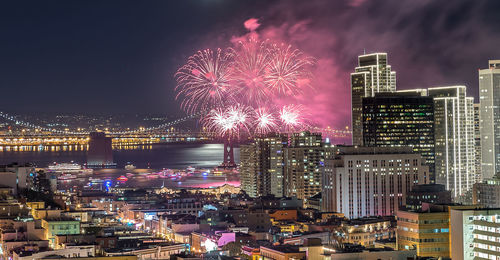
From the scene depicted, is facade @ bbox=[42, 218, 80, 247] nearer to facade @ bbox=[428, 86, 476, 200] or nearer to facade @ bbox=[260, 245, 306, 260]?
facade @ bbox=[260, 245, 306, 260]

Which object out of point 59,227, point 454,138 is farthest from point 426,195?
Result: point 59,227

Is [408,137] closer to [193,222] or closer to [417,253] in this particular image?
[193,222]

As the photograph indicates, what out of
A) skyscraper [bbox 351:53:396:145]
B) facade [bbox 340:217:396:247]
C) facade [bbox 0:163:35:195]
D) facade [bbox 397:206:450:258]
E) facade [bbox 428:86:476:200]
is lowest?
facade [bbox 340:217:396:247]

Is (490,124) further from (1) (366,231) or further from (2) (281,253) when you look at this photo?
(2) (281,253)

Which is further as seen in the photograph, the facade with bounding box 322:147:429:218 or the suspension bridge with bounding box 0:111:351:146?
the suspension bridge with bounding box 0:111:351:146

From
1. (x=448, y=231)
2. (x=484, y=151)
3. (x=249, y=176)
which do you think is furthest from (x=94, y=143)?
(x=448, y=231)

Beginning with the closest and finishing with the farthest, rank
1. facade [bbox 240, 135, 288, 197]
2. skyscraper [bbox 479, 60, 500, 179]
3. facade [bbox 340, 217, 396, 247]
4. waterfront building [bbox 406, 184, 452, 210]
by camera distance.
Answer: facade [bbox 340, 217, 396, 247] < waterfront building [bbox 406, 184, 452, 210] < facade [bbox 240, 135, 288, 197] < skyscraper [bbox 479, 60, 500, 179]

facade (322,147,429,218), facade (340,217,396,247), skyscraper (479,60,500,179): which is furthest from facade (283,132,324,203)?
facade (340,217,396,247)
